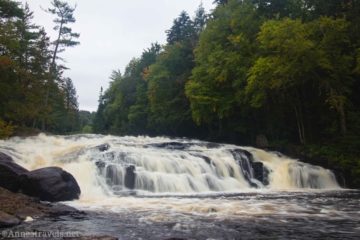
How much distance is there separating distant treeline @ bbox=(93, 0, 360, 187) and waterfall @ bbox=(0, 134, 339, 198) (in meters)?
3.29

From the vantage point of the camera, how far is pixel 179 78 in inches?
1654

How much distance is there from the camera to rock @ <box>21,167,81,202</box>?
13.3m

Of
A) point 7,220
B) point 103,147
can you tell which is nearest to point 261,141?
point 103,147

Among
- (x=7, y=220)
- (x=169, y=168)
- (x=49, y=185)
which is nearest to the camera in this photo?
(x=7, y=220)

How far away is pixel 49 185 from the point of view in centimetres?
1362

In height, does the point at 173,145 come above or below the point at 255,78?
below

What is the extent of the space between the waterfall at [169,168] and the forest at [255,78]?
2146 mm

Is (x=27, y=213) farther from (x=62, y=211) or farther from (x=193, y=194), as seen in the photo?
(x=193, y=194)

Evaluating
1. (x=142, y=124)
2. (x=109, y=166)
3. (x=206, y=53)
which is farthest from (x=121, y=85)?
(x=109, y=166)

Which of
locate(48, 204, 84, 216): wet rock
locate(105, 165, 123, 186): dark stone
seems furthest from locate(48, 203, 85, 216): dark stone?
locate(105, 165, 123, 186): dark stone

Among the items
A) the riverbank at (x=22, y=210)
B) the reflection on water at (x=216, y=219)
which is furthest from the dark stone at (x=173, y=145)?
the riverbank at (x=22, y=210)

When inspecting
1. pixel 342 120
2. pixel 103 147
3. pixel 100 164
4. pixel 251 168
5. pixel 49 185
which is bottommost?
pixel 49 185

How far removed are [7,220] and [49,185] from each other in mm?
4504

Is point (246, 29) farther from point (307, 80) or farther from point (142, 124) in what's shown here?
point (142, 124)
